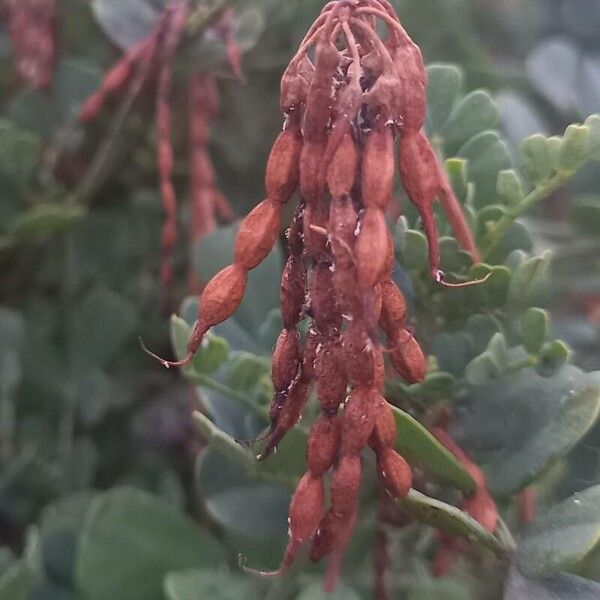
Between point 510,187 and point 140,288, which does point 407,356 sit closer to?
point 510,187

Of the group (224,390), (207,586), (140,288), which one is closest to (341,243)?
(224,390)

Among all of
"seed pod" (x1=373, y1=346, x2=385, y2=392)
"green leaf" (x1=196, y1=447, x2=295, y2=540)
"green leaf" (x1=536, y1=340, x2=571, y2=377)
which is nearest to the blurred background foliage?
"green leaf" (x1=196, y1=447, x2=295, y2=540)

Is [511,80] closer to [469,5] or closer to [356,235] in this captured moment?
[469,5]

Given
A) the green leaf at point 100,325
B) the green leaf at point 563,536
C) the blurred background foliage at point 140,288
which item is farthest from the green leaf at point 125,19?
the green leaf at point 563,536

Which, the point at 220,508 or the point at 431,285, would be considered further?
the point at 220,508

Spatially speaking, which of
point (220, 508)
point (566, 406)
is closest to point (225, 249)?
point (220, 508)

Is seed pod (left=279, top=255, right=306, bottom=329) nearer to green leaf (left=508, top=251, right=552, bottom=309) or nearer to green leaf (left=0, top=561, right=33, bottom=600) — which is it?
green leaf (left=508, top=251, right=552, bottom=309)
